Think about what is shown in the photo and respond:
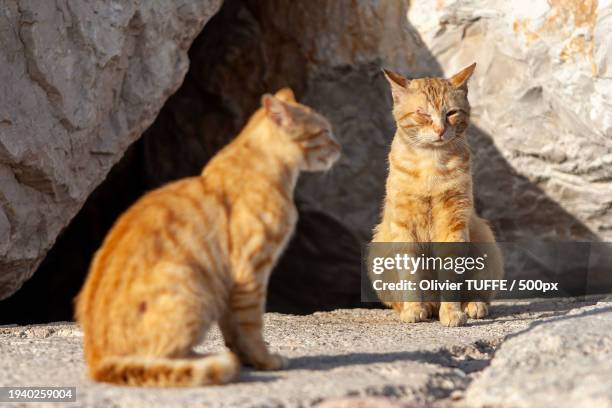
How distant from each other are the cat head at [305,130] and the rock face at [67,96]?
5.63ft

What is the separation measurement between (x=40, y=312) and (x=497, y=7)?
432 centimetres

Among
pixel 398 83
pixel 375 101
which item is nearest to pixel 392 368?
pixel 398 83

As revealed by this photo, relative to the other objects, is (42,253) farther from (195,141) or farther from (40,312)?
(40,312)

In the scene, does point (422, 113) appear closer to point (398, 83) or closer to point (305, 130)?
point (398, 83)

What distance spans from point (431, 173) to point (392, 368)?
1646 mm

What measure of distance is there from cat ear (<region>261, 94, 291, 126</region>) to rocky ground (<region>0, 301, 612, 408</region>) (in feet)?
2.83

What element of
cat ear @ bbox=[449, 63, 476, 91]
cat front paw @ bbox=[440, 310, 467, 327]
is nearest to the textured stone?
cat front paw @ bbox=[440, 310, 467, 327]

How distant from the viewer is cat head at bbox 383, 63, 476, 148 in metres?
4.54

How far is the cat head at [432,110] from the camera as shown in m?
4.54

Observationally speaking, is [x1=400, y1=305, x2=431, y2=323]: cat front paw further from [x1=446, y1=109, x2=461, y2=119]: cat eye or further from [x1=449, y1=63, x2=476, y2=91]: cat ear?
[x1=449, y1=63, x2=476, y2=91]: cat ear

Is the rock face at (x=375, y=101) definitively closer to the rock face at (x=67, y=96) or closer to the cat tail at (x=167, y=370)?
the rock face at (x=67, y=96)

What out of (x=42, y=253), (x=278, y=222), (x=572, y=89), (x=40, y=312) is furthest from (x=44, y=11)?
(x=40, y=312)

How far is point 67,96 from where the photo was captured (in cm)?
444

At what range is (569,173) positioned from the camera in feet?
17.3
